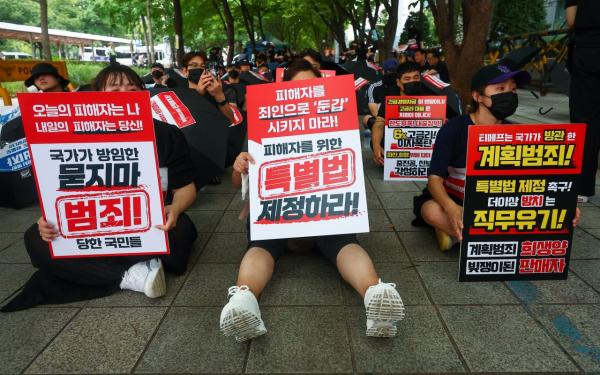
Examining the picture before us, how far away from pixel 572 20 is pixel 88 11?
6439 cm

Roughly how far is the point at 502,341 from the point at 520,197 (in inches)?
35.2

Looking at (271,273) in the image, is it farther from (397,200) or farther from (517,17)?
(517,17)

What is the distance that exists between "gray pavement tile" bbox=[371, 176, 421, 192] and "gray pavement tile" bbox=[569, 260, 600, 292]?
1991 mm

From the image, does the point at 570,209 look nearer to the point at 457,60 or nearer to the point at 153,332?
the point at 153,332

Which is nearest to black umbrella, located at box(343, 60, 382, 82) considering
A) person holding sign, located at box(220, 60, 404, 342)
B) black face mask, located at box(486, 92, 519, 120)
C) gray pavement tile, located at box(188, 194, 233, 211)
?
gray pavement tile, located at box(188, 194, 233, 211)

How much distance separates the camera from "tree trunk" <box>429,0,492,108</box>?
677 cm

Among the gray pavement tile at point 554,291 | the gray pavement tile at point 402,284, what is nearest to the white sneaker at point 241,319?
the gray pavement tile at point 402,284

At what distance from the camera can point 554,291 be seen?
2732 millimetres

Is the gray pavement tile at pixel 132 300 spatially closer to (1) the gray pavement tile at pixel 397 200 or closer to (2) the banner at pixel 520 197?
(2) the banner at pixel 520 197

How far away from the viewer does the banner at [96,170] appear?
247cm

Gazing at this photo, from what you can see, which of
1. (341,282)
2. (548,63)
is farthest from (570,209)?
(548,63)

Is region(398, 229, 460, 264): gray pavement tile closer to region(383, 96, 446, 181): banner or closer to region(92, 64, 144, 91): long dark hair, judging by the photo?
region(383, 96, 446, 181): banner

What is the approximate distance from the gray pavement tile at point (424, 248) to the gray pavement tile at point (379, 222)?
17 cm

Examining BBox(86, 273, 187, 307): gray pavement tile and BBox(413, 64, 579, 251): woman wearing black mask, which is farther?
BBox(413, 64, 579, 251): woman wearing black mask
